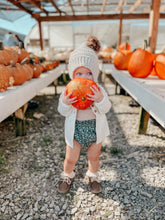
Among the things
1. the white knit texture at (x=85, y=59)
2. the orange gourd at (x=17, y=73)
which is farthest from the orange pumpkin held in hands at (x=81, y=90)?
the orange gourd at (x=17, y=73)

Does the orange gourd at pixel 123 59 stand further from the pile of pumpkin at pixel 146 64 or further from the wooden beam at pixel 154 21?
the pile of pumpkin at pixel 146 64

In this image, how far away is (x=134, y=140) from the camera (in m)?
2.69

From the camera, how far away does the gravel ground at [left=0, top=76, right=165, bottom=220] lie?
5.06 ft

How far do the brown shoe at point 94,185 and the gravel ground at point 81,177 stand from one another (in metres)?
0.05

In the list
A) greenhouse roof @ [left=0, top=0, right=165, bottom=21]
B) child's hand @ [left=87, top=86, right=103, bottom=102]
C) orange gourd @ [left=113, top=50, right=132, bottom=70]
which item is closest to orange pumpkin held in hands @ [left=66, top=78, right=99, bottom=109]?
child's hand @ [left=87, top=86, right=103, bottom=102]

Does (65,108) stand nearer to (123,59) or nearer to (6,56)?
(6,56)

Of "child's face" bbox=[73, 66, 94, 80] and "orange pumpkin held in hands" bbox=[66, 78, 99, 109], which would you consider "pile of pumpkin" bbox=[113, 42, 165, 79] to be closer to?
"child's face" bbox=[73, 66, 94, 80]

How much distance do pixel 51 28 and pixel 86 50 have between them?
54.1 feet

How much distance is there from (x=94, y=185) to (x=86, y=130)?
0.61m

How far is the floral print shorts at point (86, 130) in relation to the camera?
5.12 ft

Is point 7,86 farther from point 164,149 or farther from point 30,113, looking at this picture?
point 164,149

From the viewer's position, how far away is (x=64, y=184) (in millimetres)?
1768

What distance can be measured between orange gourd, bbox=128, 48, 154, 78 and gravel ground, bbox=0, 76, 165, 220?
0.95 m

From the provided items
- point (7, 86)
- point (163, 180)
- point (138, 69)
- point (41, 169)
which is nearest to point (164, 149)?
point (163, 180)
